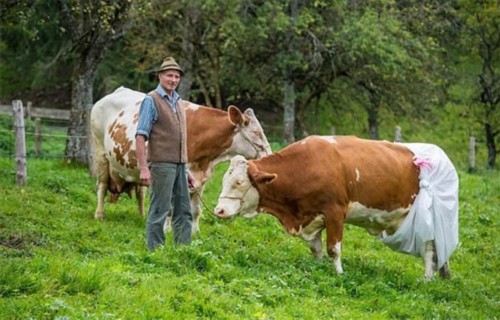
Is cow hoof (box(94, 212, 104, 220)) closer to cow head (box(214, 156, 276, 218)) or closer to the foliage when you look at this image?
cow head (box(214, 156, 276, 218))

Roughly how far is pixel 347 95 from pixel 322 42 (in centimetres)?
405

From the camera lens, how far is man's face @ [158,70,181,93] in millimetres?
9023

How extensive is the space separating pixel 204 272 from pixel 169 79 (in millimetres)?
2426

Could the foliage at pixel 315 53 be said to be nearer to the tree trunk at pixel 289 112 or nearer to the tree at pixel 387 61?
the tree at pixel 387 61

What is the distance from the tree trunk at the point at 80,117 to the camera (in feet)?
60.5

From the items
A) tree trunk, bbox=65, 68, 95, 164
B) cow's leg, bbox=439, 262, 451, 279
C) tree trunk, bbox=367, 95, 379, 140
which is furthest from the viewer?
tree trunk, bbox=367, 95, 379, 140

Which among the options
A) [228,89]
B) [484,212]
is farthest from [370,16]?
[484,212]

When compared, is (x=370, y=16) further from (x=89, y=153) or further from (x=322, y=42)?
(x=89, y=153)

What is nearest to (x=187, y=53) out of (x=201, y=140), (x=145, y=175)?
(x=201, y=140)

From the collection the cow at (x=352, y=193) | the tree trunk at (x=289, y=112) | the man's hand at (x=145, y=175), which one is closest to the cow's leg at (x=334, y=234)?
the cow at (x=352, y=193)

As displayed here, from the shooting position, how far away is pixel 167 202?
9.09 m

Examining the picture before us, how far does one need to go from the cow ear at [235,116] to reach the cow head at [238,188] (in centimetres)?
229

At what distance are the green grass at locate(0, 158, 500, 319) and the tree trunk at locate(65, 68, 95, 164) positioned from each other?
→ 358 centimetres

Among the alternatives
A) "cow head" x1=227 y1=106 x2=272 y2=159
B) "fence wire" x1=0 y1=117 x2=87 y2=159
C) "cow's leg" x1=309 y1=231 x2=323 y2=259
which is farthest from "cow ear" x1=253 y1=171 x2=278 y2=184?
"fence wire" x1=0 y1=117 x2=87 y2=159
